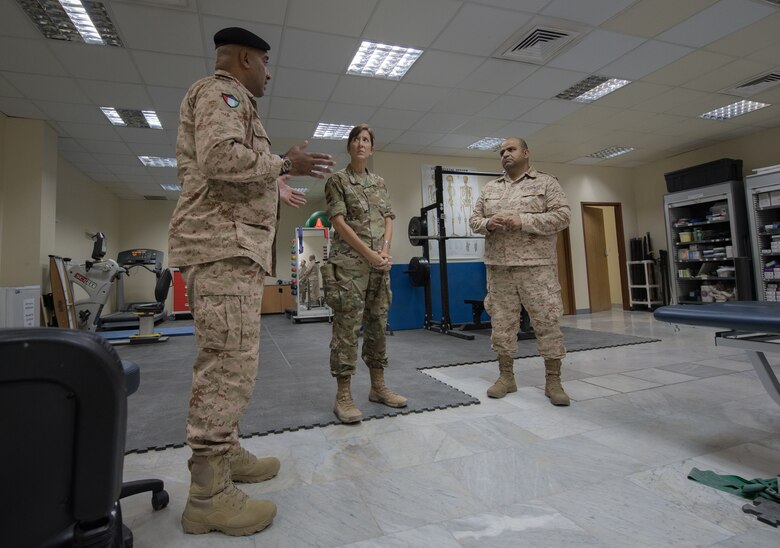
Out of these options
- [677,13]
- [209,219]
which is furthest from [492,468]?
[677,13]

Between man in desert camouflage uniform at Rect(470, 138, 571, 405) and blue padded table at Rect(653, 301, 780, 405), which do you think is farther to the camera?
man in desert camouflage uniform at Rect(470, 138, 571, 405)

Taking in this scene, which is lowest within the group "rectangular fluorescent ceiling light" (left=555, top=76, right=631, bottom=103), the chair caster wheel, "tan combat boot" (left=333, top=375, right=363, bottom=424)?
the chair caster wheel

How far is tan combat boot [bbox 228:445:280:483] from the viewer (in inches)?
56.0

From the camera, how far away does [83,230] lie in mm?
7352

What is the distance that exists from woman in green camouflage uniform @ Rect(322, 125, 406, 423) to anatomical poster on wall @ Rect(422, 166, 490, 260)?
4.41 m

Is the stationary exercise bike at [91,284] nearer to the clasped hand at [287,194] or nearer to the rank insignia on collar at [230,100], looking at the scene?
the clasped hand at [287,194]

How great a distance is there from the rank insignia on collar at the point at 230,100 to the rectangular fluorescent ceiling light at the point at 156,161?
662 centimetres

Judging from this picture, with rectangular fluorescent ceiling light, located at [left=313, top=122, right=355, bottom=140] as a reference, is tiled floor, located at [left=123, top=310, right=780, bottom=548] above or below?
below

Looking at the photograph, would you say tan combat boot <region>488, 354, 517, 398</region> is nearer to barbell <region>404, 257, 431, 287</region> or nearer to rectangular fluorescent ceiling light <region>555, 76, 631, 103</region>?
barbell <region>404, 257, 431, 287</region>

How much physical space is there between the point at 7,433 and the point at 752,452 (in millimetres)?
2247

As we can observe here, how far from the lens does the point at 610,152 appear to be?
7281mm

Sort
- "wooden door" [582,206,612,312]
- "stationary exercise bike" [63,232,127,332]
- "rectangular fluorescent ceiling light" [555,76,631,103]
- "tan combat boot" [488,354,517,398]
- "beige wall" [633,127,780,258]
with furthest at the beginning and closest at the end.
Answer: "wooden door" [582,206,612,312]
"beige wall" [633,127,780,258]
"stationary exercise bike" [63,232,127,332]
"rectangular fluorescent ceiling light" [555,76,631,103]
"tan combat boot" [488,354,517,398]

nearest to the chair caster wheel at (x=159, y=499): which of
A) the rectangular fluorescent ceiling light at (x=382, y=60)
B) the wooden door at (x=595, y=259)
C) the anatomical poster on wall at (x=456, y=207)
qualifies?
the rectangular fluorescent ceiling light at (x=382, y=60)

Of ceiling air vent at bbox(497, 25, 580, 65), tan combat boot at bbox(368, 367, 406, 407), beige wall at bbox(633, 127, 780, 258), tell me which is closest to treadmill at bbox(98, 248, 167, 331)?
tan combat boot at bbox(368, 367, 406, 407)
